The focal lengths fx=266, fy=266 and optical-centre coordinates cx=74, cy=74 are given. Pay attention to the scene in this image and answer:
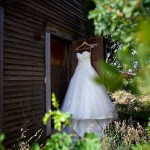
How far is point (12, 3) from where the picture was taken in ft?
15.5

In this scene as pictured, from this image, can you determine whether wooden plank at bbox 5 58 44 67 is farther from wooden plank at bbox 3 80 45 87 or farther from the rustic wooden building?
wooden plank at bbox 3 80 45 87

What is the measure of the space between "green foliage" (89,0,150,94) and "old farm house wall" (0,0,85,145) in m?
3.41

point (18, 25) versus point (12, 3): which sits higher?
point (12, 3)

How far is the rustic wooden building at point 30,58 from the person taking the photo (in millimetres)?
4496

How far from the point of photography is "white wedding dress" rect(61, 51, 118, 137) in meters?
5.83

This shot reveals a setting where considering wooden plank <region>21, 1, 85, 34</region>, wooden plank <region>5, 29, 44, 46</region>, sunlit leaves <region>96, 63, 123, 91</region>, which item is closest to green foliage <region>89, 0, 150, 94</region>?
sunlit leaves <region>96, 63, 123, 91</region>

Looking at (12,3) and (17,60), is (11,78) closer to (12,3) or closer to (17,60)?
(17,60)

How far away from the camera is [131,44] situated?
40.5 inches

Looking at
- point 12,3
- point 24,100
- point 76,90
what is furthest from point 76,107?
point 12,3

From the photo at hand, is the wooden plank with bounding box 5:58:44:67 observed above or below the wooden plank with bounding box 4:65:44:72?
above

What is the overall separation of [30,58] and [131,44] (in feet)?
14.1

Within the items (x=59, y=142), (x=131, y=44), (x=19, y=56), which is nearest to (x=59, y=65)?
(x=19, y=56)

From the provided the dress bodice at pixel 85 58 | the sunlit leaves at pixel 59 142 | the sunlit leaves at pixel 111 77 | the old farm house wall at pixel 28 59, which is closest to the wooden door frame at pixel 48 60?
the old farm house wall at pixel 28 59

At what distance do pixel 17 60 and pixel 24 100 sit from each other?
75cm
